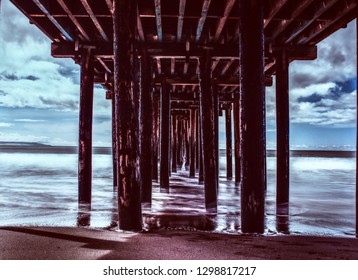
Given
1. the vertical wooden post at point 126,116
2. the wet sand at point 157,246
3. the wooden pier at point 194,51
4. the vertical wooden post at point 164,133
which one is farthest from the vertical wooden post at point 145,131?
the wet sand at point 157,246

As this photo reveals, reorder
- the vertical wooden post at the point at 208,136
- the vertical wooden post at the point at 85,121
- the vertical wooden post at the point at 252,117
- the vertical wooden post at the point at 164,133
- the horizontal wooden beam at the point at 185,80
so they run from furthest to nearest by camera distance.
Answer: the horizontal wooden beam at the point at 185,80
the vertical wooden post at the point at 164,133
the vertical wooden post at the point at 85,121
the vertical wooden post at the point at 208,136
the vertical wooden post at the point at 252,117

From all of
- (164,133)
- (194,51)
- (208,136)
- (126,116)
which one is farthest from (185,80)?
(126,116)

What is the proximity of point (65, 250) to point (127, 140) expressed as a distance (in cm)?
130

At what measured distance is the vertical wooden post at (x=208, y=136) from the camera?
6.91m

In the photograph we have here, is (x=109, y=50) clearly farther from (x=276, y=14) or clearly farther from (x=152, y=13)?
(x=276, y=14)

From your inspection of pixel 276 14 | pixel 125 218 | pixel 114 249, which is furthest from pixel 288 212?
pixel 114 249

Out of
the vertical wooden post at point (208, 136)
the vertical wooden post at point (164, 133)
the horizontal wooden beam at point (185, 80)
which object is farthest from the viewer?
the horizontal wooden beam at point (185, 80)

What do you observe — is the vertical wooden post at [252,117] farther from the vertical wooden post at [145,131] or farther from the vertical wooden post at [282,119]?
the vertical wooden post at [145,131]

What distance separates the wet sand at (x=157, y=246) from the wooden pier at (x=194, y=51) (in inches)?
17.2

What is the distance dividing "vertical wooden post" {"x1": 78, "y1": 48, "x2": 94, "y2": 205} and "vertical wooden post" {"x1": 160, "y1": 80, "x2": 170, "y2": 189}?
9.29 ft

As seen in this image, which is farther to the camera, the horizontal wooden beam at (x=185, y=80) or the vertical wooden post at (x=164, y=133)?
the horizontal wooden beam at (x=185, y=80)

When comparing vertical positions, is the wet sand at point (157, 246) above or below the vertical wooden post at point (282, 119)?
below
